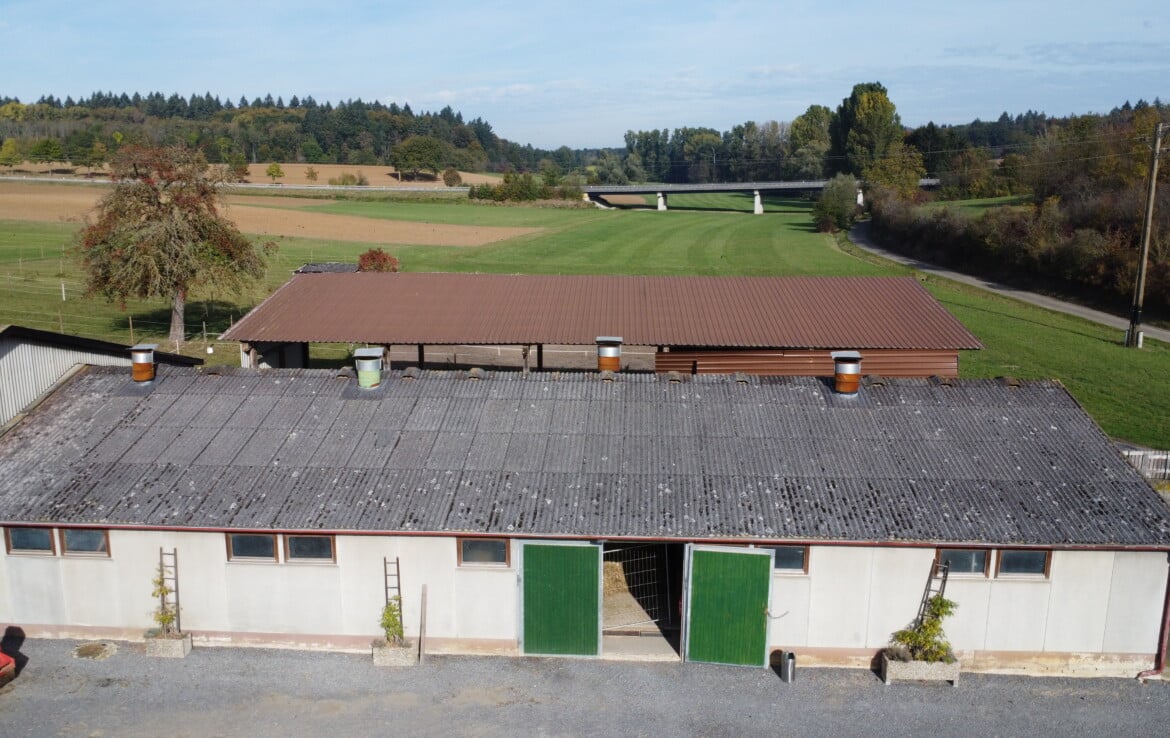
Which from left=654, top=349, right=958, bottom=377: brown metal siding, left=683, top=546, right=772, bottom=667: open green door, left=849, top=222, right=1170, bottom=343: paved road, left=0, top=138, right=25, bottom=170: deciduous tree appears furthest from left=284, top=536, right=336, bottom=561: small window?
left=0, top=138, right=25, bottom=170: deciduous tree

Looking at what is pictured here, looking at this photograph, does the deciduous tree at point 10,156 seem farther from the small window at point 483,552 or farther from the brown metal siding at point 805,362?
the small window at point 483,552

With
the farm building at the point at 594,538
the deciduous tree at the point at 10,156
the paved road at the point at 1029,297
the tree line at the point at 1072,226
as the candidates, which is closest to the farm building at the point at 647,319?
the farm building at the point at 594,538

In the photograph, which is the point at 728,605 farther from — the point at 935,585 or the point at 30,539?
the point at 30,539

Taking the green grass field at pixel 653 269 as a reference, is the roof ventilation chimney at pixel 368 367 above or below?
above

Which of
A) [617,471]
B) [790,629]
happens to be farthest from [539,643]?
[790,629]

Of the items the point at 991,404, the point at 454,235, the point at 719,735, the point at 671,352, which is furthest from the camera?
the point at 454,235

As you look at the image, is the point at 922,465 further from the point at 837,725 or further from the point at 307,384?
the point at 307,384

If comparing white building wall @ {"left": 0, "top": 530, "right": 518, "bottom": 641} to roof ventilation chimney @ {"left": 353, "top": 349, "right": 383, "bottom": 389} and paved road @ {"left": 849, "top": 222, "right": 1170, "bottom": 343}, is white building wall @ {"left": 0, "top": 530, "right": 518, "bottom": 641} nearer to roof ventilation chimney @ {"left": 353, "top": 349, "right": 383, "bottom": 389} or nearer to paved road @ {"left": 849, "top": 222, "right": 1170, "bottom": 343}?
roof ventilation chimney @ {"left": 353, "top": 349, "right": 383, "bottom": 389}
